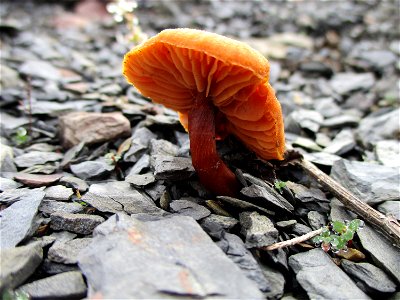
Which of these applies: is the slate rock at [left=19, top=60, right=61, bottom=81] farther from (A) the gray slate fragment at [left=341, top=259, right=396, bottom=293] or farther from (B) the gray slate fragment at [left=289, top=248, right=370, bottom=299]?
(A) the gray slate fragment at [left=341, top=259, right=396, bottom=293]

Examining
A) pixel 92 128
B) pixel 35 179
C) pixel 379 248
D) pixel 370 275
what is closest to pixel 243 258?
pixel 370 275

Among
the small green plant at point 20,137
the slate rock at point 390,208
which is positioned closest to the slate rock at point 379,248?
the slate rock at point 390,208

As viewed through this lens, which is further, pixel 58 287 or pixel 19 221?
pixel 19 221

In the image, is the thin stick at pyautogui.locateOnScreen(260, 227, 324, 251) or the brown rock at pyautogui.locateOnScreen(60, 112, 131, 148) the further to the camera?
the brown rock at pyautogui.locateOnScreen(60, 112, 131, 148)

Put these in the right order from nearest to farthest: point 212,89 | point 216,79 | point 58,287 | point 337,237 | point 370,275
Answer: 1. point 58,287
2. point 370,275
3. point 337,237
4. point 216,79
5. point 212,89

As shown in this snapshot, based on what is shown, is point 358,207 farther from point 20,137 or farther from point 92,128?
point 20,137

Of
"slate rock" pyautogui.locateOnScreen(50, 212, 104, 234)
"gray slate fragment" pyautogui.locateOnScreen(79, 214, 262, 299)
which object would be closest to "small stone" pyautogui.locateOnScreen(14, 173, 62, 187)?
"slate rock" pyautogui.locateOnScreen(50, 212, 104, 234)
